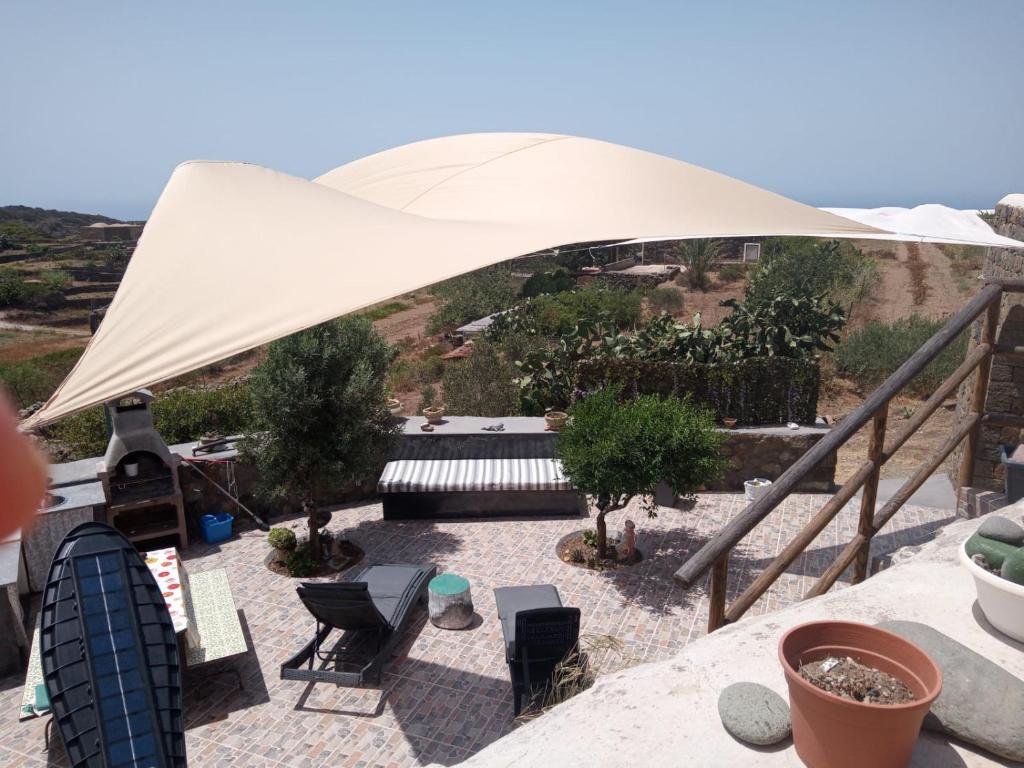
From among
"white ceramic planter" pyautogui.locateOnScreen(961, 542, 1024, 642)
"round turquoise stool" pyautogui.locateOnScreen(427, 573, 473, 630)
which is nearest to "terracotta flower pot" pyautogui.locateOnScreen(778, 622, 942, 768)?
"white ceramic planter" pyautogui.locateOnScreen(961, 542, 1024, 642)

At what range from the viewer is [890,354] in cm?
1386

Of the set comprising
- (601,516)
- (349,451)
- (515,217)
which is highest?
(515,217)

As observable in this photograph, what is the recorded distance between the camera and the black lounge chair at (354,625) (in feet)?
17.7

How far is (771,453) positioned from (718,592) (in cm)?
614

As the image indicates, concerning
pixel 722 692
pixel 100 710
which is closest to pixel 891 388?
pixel 722 692

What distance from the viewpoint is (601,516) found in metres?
7.32

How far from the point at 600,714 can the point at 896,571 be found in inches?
69.6

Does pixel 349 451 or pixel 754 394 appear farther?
pixel 754 394

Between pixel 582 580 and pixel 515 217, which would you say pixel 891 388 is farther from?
pixel 582 580

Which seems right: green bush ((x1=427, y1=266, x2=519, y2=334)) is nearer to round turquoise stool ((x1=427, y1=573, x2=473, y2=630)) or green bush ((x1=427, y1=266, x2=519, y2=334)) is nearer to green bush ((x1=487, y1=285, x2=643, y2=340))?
green bush ((x1=487, y1=285, x2=643, y2=340))

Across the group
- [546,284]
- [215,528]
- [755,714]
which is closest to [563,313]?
[546,284]

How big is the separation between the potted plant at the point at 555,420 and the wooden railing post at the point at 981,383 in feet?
15.8

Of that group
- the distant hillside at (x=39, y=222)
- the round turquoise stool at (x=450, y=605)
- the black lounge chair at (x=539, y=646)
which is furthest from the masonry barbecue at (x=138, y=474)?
the distant hillside at (x=39, y=222)

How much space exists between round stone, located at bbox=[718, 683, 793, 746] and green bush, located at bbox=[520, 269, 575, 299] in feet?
89.6
